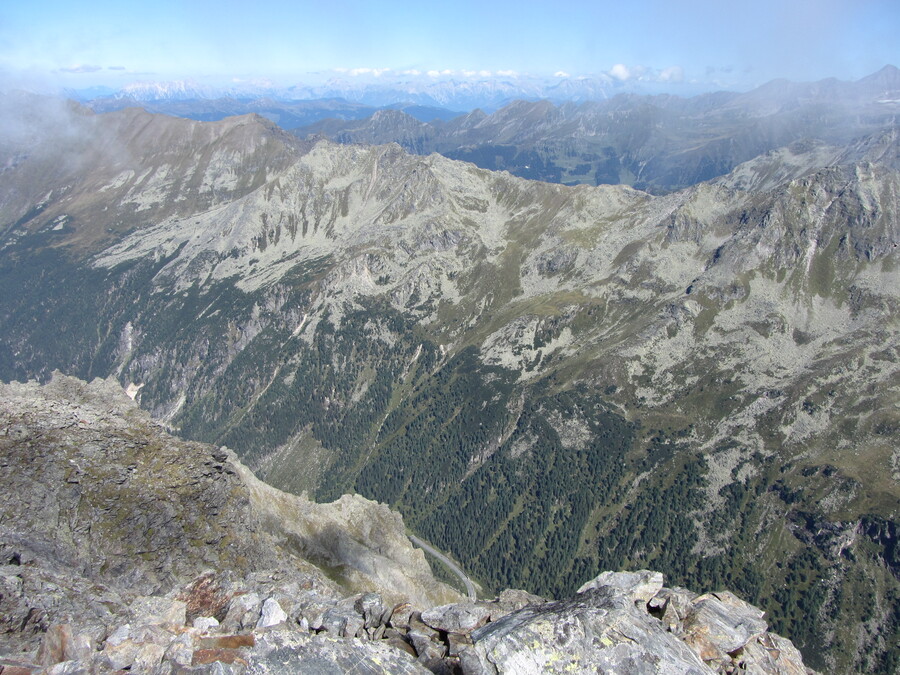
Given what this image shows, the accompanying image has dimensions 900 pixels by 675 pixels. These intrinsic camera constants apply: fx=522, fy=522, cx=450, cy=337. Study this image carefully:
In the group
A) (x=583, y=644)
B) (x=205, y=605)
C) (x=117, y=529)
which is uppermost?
(x=583, y=644)

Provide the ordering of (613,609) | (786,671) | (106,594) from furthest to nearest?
(106,594), (786,671), (613,609)

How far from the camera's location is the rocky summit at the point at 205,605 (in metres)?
24.8

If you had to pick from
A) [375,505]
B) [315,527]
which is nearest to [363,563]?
[315,527]

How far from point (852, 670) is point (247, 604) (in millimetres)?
217266

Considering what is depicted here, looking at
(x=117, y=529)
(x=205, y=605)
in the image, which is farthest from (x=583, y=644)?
(x=117, y=529)

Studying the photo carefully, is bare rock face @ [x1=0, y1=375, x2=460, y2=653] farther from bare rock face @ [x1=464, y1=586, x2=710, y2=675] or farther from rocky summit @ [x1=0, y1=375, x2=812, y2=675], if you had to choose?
bare rock face @ [x1=464, y1=586, x2=710, y2=675]

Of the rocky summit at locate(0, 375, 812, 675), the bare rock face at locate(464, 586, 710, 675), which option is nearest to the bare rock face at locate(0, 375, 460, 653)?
the rocky summit at locate(0, 375, 812, 675)

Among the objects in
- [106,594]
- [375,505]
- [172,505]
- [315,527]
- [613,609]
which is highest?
[613,609]

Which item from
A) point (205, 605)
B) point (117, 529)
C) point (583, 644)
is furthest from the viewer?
point (117, 529)

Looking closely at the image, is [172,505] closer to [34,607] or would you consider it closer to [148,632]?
[34,607]

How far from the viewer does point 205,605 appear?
113 ft

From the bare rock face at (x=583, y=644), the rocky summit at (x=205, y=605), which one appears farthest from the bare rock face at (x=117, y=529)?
the bare rock face at (x=583, y=644)

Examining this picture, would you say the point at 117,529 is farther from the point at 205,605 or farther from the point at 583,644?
the point at 583,644

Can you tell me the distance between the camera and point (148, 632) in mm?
25188
